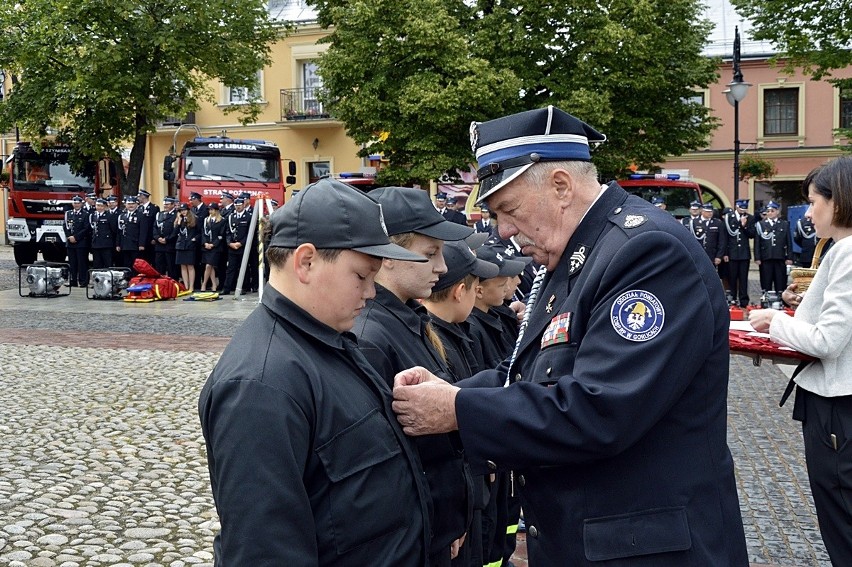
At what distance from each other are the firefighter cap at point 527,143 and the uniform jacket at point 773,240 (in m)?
19.9

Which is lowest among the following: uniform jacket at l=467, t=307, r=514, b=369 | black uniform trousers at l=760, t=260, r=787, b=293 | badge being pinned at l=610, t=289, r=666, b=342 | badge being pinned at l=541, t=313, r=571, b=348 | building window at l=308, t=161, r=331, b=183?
black uniform trousers at l=760, t=260, r=787, b=293

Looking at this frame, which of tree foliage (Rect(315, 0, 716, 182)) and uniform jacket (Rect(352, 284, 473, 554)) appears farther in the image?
tree foliage (Rect(315, 0, 716, 182))

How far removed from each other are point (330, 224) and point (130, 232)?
2118 cm

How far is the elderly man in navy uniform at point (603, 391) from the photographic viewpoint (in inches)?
88.7

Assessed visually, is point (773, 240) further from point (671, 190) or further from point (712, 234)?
point (671, 190)

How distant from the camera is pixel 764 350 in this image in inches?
141

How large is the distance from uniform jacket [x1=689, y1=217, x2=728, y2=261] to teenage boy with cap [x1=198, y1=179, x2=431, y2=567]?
764 inches

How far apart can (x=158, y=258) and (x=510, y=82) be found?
37.2 feet

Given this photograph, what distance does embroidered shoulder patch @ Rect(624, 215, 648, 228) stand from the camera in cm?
242

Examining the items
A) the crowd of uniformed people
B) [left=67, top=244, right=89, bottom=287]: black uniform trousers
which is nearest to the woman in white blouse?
the crowd of uniformed people

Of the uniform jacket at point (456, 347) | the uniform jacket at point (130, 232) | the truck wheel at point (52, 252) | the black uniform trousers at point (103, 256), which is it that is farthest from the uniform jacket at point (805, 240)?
the truck wheel at point (52, 252)

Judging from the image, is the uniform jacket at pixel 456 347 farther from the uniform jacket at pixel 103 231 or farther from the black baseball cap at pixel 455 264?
the uniform jacket at pixel 103 231

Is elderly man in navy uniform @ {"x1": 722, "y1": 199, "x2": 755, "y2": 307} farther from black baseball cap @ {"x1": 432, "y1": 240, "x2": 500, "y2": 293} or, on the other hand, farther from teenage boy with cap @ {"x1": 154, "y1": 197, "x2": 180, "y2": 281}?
black baseball cap @ {"x1": 432, "y1": 240, "x2": 500, "y2": 293}

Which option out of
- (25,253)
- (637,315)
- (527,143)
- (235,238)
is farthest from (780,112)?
(637,315)
